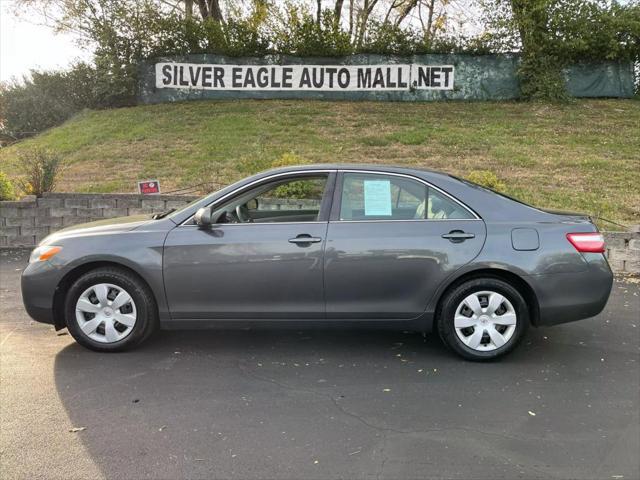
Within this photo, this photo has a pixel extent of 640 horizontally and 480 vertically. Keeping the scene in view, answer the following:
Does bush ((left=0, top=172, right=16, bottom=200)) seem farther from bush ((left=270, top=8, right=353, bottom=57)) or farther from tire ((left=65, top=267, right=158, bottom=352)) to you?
bush ((left=270, top=8, right=353, bottom=57))

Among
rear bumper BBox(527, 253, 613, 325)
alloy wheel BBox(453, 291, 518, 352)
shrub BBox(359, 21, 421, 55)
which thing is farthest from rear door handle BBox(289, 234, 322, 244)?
shrub BBox(359, 21, 421, 55)

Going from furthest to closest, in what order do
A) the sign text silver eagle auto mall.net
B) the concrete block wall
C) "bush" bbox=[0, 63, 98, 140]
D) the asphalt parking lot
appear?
"bush" bbox=[0, 63, 98, 140] < the sign text silver eagle auto mall.net < the concrete block wall < the asphalt parking lot

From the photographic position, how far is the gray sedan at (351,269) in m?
4.20

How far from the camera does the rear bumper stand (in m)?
4.18

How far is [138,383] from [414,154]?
31.6 feet

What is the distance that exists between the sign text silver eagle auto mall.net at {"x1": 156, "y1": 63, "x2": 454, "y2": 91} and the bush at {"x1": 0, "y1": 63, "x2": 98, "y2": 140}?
392 centimetres

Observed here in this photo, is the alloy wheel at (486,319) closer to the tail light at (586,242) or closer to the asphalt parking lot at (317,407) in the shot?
the asphalt parking lot at (317,407)

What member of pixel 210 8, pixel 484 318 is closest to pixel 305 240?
pixel 484 318

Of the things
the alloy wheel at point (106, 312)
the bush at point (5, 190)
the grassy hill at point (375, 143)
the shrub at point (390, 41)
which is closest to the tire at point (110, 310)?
the alloy wheel at point (106, 312)

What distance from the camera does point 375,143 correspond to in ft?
43.4

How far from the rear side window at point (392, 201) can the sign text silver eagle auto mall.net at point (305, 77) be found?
13281mm

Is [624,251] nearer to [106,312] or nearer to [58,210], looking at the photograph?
[106,312]

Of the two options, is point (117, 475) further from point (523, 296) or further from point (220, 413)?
point (523, 296)

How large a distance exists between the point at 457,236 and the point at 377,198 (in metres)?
0.68
